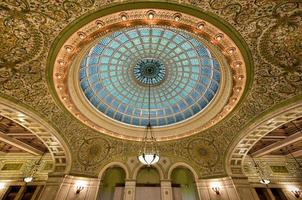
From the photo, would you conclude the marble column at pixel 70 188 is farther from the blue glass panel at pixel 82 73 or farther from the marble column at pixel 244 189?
the marble column at pixel 244 189

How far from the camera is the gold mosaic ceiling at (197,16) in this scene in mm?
4781

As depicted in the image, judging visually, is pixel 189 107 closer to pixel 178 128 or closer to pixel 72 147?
pixel 178 128

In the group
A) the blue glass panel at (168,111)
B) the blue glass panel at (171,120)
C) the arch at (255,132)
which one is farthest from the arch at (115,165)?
the arch at (255,132)

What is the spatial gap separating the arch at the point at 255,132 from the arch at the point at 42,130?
35.2 ft

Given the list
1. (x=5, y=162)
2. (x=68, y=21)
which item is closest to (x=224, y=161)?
(x=68, y=21)

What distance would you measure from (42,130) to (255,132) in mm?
12248

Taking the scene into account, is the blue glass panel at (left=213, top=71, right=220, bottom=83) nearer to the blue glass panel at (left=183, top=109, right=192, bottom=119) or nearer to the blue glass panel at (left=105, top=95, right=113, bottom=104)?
the blue glass panel at (left=183, top=109, right=192, bottom=119)

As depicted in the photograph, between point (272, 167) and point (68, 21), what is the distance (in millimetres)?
16910

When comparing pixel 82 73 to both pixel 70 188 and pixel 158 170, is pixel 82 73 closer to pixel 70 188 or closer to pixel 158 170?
pixel 70 188

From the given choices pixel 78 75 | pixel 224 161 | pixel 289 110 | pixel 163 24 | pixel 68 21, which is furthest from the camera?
pixel 224 161

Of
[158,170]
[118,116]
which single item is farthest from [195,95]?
[158,170]

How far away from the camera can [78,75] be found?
909 centimetres

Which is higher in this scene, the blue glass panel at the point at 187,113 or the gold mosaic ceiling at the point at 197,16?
the blue glass panel at the point at 187,113

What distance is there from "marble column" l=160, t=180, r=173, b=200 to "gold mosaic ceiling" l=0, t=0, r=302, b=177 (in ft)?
21.1
